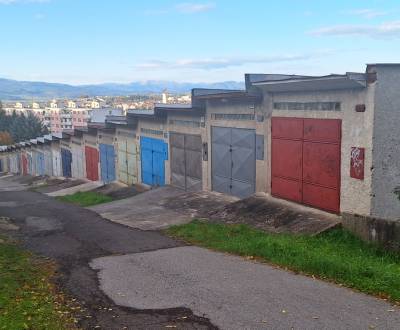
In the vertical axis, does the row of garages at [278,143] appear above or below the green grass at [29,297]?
above

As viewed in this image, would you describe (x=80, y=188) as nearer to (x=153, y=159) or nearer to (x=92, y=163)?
(x=92, y=163)

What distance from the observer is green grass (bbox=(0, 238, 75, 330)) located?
7.41m

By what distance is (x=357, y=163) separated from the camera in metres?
12.8

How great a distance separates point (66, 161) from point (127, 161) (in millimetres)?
14886

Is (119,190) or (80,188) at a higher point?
(119,190)

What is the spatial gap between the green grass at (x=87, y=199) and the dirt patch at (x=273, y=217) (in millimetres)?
9082

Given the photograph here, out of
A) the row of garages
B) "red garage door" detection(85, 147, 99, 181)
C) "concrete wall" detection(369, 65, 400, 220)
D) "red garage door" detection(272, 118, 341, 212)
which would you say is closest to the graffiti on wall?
the row of garages

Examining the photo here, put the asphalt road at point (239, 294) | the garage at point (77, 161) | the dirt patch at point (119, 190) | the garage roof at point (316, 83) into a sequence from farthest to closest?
the garage at point (77, 161), the dirt patch at point (119, 190), the garage roof at point (316, 83), the asphalt road at point (239, 294)

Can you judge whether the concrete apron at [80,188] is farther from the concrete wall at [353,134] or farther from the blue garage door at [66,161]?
the concrete wall at [353,134]

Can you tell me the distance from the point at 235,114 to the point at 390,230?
8.91 meters

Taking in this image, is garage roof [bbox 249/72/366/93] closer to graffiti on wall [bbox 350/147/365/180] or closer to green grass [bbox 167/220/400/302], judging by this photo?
graffiti on wall [bbox 350/147/365/180]

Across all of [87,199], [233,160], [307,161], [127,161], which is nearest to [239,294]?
[307,161]

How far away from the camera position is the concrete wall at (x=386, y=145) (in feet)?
39.9

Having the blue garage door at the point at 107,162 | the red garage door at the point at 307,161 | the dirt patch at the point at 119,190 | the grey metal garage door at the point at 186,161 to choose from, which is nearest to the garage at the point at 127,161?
the dirt patch at the point at 119,190
